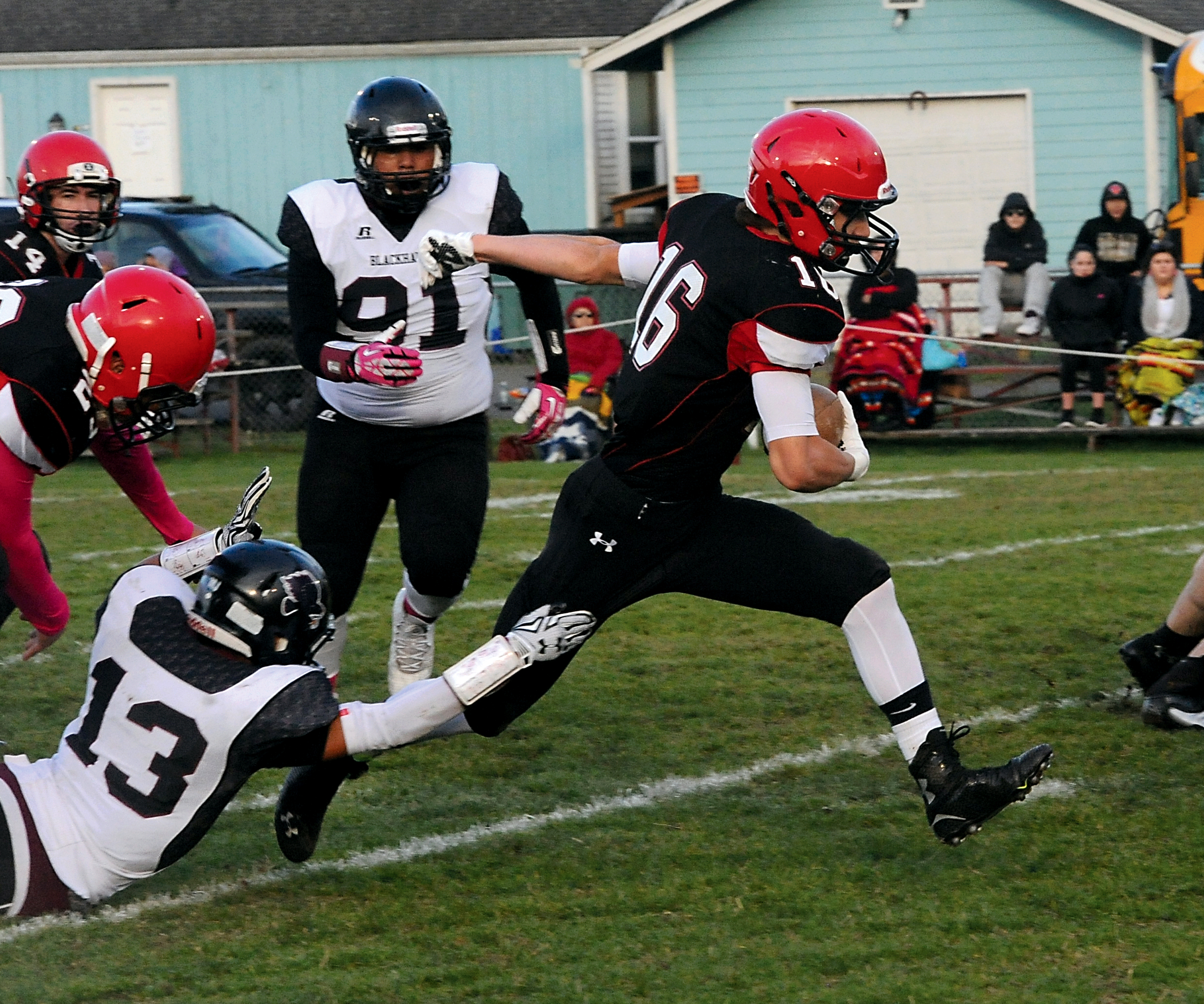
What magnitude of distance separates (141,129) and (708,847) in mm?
17887

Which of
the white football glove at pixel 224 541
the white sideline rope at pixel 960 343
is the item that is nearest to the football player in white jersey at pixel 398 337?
the white football glove at pixel 224 541

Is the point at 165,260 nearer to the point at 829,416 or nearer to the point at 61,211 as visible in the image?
the point at 61,211

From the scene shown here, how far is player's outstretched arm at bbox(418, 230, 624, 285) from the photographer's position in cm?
396

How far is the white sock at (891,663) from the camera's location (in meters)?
3.88

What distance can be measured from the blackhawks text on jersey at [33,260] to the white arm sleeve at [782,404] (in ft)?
8.54

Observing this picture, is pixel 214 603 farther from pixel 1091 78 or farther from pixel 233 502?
pixel 1091 78

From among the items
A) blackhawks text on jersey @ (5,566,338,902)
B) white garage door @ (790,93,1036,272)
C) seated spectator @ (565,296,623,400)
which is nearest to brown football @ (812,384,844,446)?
blackhawks text on jersey @ (5,566,338,902)

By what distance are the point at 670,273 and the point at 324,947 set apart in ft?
5.46

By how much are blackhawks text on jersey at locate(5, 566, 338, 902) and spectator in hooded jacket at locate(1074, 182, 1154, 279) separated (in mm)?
10335

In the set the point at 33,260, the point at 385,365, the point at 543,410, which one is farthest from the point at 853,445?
the point at 33,260

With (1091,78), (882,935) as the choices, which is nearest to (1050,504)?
(882,935)

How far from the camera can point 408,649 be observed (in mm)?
Answer: 5359

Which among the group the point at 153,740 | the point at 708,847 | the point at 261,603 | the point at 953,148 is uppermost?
the point at 953,148

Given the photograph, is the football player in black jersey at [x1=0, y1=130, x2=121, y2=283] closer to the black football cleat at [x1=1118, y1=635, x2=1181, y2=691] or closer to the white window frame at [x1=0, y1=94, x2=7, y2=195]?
the black football cleat at [x1=1118, y1=635, x2=1181, y2=691]
